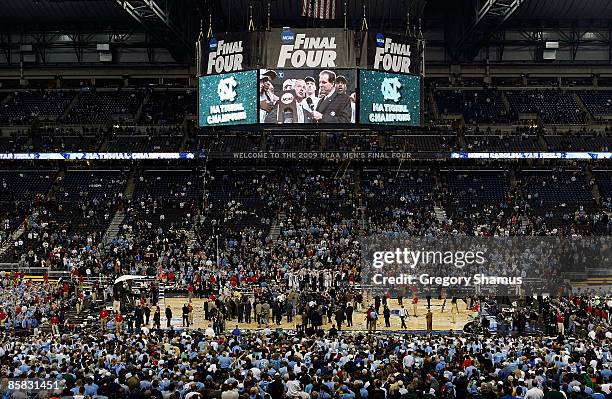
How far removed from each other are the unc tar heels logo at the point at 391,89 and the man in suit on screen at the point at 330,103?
190cm

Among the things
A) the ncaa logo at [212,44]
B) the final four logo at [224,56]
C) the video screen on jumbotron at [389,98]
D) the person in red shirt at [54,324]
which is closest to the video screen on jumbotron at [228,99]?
the final four logo at [224,56]

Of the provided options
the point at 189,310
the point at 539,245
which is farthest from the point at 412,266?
the point at 189,310

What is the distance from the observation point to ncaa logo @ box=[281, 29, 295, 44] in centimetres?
3975

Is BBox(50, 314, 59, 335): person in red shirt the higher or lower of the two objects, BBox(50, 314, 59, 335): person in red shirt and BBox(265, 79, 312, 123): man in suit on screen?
the lower

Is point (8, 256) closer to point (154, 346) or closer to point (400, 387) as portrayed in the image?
point (154, 346)

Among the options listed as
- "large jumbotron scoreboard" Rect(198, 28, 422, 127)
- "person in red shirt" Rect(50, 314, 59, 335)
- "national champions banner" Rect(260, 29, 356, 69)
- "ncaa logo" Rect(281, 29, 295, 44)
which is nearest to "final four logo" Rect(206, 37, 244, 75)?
"large jumbotron scoreboard" Rect(198, 28, 422, 127)

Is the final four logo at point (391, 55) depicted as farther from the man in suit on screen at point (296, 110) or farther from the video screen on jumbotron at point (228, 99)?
the video screen on jumbotron at point (228, 99)

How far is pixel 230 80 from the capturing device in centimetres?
4034

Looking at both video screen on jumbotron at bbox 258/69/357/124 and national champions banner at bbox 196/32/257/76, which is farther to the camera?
video screen on jumbotron at bbox 258/69/357/124

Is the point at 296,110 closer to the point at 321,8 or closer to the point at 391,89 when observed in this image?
the point at 391,89

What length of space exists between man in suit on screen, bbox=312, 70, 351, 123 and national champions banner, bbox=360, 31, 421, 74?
186 cm

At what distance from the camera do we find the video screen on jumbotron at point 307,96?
131 feet

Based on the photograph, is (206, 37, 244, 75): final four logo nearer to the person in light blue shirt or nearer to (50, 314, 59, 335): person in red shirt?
(50, 314, 59, 335): person in red shirt

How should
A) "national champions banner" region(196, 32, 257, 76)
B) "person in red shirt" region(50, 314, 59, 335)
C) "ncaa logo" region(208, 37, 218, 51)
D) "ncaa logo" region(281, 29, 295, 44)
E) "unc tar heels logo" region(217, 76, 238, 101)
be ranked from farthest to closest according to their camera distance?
"unc tar heels logo" region(217, 76, 238, 101)
"ncaa logo" region(208, 37, 218, 51)
"ncaa logo" region(281, 29, 295, 44)
"national champions banner" region(196, 32, 257, 76)
"person in red shirt" region(50, 314, 59, 335)
